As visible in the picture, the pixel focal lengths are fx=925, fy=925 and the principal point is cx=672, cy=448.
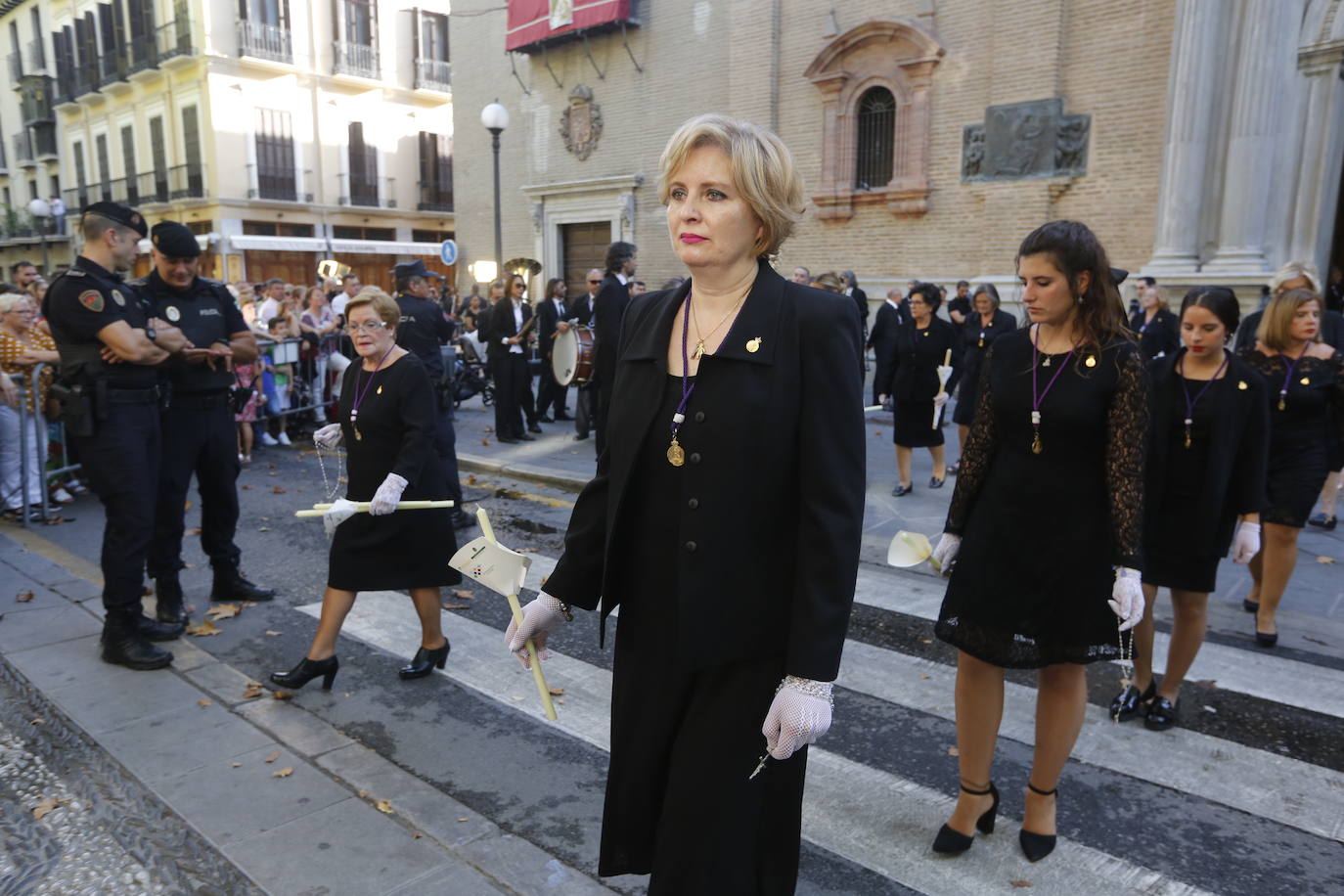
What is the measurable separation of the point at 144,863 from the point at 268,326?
426 inches

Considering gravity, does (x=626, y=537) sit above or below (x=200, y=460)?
above

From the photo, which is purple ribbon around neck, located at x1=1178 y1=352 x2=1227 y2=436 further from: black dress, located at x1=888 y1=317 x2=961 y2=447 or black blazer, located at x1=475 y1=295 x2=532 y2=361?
black blazer, located at x1=475 y1=295 x2=532 y2=361

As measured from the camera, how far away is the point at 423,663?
458cm

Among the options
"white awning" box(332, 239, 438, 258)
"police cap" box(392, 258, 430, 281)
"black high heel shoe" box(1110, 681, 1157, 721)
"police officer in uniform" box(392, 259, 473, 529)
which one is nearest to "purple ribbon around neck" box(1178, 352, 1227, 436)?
"black high heel shoe" box(1110, 681, 1157, 721)

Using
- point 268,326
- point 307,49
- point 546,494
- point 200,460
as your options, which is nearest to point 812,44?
point 268,326

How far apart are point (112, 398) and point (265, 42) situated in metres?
33.7

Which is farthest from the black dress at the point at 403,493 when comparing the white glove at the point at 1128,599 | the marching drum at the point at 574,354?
the marching drum at the point at 574,354

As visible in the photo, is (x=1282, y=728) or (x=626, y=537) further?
(x=1282, y=728)

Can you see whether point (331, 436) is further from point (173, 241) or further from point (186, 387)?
point (173, 241)

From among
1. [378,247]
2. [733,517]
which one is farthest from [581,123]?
[733,517]

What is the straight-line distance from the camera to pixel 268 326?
1268 centimetres

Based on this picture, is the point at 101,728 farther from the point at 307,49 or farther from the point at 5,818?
the point at 307,49

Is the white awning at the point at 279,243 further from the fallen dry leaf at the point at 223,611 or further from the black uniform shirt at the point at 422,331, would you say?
the fallen dry leaf at the point at 223,611

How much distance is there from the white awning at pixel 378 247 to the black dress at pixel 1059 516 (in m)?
32.9
